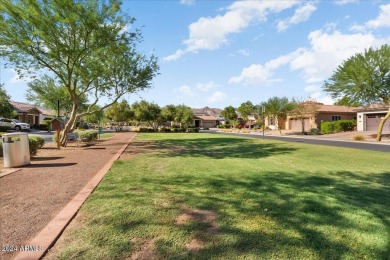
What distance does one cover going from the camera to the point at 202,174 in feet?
23.3

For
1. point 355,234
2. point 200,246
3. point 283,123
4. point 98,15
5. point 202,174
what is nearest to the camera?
point 200,246

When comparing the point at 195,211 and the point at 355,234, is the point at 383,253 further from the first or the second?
the point at 195,211

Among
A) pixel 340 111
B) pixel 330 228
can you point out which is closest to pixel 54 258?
pixel 330 228

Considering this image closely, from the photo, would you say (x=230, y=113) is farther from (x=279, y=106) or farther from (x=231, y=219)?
(x=231, y=219)

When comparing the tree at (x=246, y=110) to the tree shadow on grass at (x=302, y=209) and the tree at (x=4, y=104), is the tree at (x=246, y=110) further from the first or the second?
the tree shadow on grass at (x=302, y=209)

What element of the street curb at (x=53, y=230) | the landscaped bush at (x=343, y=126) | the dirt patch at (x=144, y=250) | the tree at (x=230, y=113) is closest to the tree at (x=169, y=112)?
the landscaped bush at (x=343, y=126)

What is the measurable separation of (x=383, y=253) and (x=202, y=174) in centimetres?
450

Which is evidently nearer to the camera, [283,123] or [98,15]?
[98,15]

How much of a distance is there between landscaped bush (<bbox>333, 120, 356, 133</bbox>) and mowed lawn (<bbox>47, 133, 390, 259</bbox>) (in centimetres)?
3310

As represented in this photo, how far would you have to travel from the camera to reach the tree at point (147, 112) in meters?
43.9

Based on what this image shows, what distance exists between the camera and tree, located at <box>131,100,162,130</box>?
43.9 m

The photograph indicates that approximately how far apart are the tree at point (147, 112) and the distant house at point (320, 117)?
2176cm

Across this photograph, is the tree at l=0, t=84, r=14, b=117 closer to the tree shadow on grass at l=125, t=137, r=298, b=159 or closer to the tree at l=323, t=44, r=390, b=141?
the tree shadow on grass at l=125, t=137, r=298, b=159

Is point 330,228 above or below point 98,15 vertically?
below
